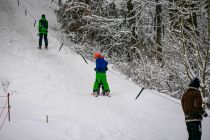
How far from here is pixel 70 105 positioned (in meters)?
10.7

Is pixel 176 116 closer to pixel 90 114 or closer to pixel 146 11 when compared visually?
pixel 90 114

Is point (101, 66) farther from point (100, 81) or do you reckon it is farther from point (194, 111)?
point (194, 111)

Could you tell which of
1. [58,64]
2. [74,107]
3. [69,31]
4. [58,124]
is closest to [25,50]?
[58,64]

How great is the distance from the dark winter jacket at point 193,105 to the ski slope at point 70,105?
4.57 ft

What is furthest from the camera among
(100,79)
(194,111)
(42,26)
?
(42,26)

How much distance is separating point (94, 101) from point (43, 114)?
91.7 inches

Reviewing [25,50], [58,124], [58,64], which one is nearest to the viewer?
[58,124]

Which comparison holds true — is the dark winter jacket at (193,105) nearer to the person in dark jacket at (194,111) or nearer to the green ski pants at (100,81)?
the person in dark jacket at (194,111)

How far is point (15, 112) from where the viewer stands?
377 inches

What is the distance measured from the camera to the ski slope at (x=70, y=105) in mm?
8406

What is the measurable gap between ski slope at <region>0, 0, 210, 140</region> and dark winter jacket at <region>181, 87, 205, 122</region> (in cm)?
139

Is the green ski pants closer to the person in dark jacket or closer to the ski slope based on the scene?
the ski slope

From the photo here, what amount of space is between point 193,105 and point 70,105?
4.64 meters

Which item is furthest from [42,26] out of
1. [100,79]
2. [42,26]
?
[100,79]
